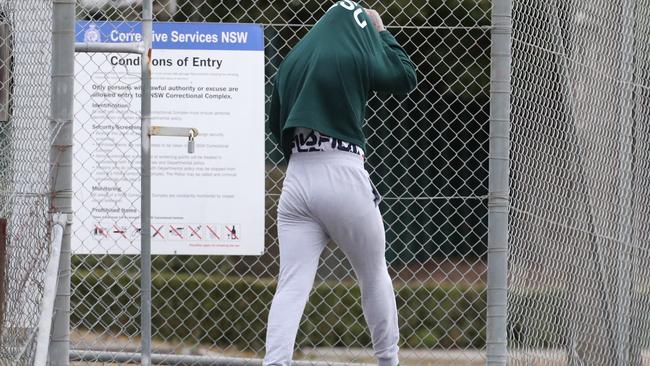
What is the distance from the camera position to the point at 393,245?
7496 mm

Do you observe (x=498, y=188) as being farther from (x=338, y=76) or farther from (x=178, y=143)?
(x=178, y=143)

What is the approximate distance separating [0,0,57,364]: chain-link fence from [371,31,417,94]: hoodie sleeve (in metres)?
1.19

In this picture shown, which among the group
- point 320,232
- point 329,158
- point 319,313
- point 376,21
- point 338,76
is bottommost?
point 319,313

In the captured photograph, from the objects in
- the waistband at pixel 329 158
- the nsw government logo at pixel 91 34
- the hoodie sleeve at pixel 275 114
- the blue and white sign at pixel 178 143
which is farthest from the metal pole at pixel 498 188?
the nsw government logo at pixel 91 34

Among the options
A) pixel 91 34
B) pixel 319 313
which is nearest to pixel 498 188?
pixel 91 34

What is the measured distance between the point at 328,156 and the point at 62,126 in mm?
991

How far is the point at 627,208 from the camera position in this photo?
5.77m

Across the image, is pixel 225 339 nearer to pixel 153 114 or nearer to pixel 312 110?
pixel 153 114

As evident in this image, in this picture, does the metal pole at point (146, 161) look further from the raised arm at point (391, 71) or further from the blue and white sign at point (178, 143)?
the raised arm at point (391, 71)

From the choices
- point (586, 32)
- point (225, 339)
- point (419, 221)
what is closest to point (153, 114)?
point (586, 32)

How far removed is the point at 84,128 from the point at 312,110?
5.64 ft

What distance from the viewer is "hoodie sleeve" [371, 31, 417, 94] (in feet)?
14.5

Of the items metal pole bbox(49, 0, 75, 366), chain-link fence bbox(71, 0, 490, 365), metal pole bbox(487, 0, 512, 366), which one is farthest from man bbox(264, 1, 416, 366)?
chain-link fence bbox(71, 0, 490, 365)

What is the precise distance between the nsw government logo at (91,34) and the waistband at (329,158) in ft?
5.25
